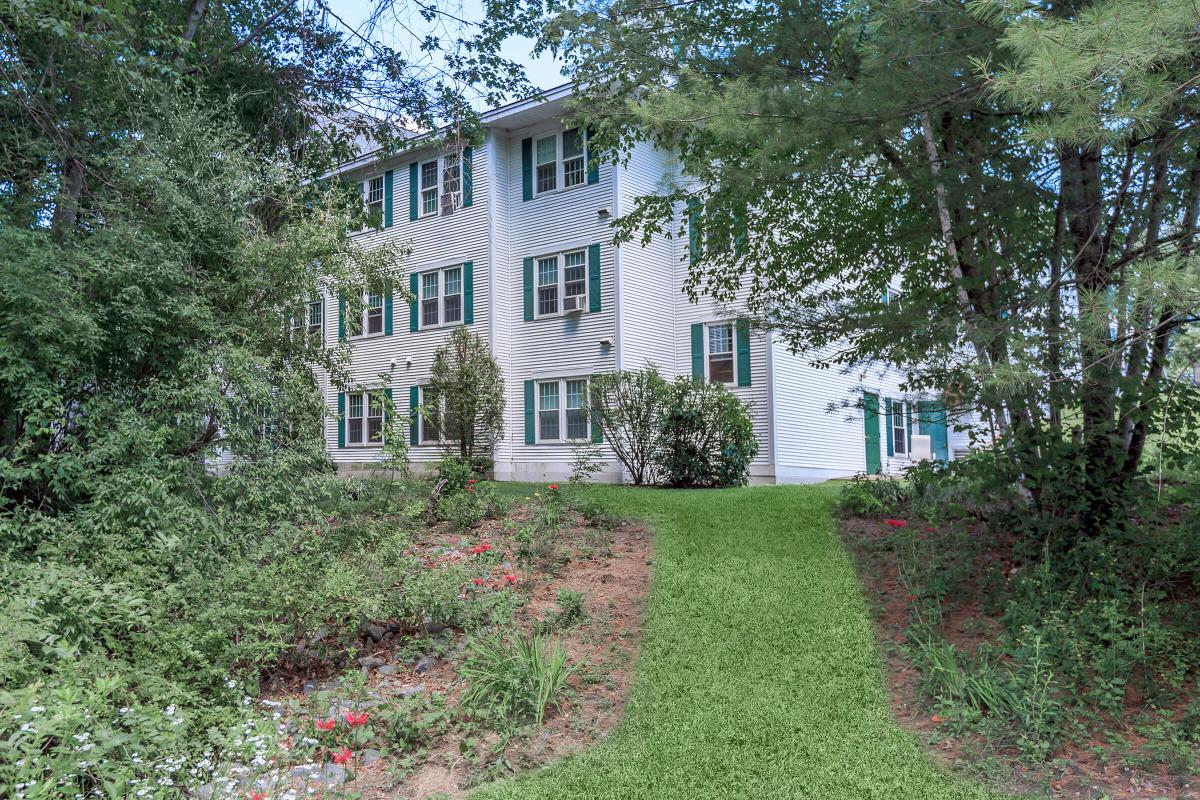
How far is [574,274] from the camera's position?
16.3 metres

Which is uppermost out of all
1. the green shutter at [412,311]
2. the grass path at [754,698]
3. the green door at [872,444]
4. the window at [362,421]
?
the green shutter at [412,311]

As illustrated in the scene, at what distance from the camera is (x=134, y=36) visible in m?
7.32

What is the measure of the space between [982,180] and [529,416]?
1145cm

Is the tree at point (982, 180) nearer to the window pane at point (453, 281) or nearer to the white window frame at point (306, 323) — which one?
the white window frame at point (306, 323)

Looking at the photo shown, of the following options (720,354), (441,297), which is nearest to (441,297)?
(441,297)

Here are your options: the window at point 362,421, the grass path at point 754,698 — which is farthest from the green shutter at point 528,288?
the grass path at point 754,698

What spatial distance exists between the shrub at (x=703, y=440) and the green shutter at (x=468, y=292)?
5.72m

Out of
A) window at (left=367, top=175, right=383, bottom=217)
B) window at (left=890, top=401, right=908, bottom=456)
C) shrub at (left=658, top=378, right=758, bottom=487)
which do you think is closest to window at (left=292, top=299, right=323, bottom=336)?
shrub at (left=658, top=378, right=758, bottom=487)

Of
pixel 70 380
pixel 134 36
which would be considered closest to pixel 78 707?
pixel 70 380

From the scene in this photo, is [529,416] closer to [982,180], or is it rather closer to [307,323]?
[307,323]

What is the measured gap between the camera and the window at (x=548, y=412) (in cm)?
1623

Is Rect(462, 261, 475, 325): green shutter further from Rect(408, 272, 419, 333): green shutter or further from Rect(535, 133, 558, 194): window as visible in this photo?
Rect(535, 133, 558, 194): window

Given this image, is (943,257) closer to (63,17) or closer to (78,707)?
(78,707)

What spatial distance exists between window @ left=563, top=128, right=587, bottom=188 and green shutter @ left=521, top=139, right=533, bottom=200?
827 mm
